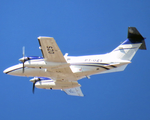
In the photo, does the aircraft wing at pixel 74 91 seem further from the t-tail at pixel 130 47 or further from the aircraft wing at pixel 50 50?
the aircraft wing at pixel 50 50

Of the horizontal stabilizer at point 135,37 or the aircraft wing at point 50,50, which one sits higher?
the horizontal stabilizer at point 135,37

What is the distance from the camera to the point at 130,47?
3519 centimetres

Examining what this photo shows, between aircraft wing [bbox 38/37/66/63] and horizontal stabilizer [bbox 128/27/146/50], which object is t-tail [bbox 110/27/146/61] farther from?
aircraft wing [bbox 38/37/66/63]

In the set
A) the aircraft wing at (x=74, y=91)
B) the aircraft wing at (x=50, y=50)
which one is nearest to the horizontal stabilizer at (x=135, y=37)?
the aircraft wing at (x=50, y=50)

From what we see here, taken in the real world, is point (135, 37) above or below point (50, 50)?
above

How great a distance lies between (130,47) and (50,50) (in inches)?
365

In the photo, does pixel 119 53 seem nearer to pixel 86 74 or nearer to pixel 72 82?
pixel 86 74

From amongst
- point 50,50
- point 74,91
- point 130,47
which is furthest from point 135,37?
point 74,91

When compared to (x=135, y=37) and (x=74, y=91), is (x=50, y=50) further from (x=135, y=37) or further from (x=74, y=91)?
(x=74, y=91)

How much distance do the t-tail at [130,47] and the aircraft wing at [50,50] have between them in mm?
Answer: 6263

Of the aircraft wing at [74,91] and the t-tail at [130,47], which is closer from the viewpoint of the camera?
the t-tail at [130,47]

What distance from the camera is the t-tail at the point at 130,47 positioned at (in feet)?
115

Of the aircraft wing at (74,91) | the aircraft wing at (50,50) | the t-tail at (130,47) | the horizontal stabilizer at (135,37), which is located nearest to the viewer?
the aircraft wing at (50,50)

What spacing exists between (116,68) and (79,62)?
4.21 meters
